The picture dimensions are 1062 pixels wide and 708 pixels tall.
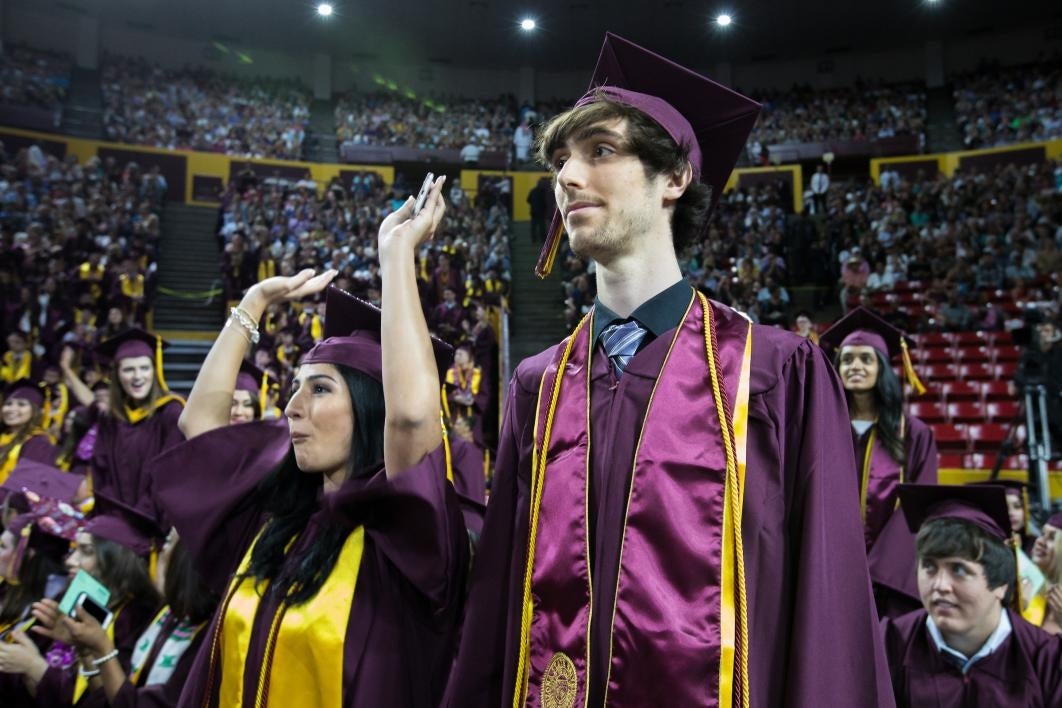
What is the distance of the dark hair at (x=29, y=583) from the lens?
3.49m

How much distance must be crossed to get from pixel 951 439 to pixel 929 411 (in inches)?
29.3

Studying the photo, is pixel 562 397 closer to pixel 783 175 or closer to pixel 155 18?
pixel 783 175

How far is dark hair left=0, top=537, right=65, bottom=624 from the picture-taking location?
11.4 ft

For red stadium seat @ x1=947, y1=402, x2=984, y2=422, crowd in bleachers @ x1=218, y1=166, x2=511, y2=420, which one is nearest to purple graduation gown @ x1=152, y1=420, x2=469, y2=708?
crowd in bleachers @ x1=218, y1=166, x2=511, y2=420

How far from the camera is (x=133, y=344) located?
15.6ft

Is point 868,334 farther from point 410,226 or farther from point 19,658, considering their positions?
point 19,658

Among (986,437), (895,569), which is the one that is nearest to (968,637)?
(895,569)

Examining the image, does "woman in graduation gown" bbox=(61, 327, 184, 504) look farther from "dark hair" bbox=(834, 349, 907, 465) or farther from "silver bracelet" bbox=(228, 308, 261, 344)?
"dark hair" bbox=(834, 349, 907, 465)

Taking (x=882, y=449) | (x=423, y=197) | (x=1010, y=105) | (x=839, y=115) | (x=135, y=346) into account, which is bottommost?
(x=882, y=449)

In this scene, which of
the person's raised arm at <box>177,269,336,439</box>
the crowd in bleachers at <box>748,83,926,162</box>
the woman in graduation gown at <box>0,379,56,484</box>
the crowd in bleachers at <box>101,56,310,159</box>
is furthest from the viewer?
the crowd in bleachers at <box>748,83,926,162</box>

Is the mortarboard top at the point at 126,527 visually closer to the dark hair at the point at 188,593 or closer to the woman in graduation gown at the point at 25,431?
the dark hair at the point at 188,593

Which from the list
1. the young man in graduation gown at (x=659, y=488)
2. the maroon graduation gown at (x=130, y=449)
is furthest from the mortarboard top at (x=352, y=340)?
the maroon graduation gown at (x=130, y=449)

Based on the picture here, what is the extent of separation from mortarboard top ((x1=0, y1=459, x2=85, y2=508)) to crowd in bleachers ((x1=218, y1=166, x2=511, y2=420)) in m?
5.79

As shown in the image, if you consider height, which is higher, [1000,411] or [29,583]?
[1000,411]
